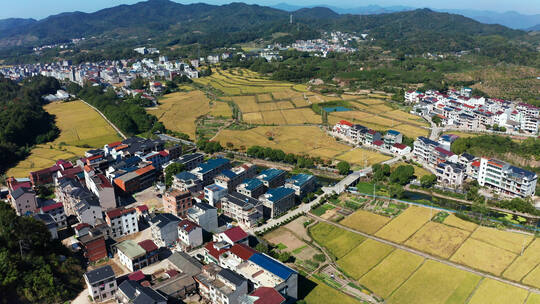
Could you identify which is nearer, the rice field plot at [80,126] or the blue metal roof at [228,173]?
the blue metal roof at [228,173]

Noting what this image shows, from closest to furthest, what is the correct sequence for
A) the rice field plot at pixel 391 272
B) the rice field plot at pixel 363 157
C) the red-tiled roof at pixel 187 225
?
1. the rice field plot at pixel 391 272
2. the red-tiled roof at pixel 187 225
3. the rice field plot at pixel 363 157

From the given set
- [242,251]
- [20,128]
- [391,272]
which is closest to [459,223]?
[391,272]

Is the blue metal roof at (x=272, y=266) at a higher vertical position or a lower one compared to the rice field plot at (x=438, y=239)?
higher

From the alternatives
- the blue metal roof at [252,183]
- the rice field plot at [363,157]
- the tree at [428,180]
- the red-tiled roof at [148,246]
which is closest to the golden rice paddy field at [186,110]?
the blue metal roof at [252,183]

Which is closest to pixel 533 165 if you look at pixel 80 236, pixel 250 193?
pixel 250 193

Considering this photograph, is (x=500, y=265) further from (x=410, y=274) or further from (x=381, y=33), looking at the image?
(x=381, y=33)

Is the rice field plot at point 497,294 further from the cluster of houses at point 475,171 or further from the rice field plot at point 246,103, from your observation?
the rice field plot at point 246,103
